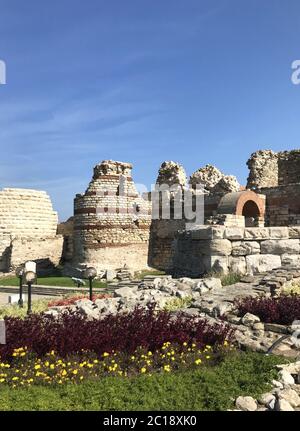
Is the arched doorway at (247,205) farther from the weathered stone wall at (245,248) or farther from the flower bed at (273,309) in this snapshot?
the flower bed at (273,309)

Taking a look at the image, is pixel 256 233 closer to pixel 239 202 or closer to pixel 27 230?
A: pixel 239 202

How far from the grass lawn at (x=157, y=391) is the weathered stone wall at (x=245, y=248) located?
265 inches

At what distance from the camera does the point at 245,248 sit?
1233 centimetres

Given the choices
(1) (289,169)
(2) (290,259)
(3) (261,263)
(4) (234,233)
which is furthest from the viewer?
(1) (289,169)

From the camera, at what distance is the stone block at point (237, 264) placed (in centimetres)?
1220

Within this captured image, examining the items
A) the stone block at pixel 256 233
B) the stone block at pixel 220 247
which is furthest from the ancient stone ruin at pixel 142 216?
the stone block at pixel 256 233

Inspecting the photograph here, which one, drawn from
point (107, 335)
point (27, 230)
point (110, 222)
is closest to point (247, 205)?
point (110, 222)

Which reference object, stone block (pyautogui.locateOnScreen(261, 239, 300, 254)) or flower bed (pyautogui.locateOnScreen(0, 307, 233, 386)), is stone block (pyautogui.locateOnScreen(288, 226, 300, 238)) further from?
flower bed (pyautogui.locateOnScreen(0, 307, 233, 386))

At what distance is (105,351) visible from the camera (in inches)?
237

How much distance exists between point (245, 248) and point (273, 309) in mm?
4786

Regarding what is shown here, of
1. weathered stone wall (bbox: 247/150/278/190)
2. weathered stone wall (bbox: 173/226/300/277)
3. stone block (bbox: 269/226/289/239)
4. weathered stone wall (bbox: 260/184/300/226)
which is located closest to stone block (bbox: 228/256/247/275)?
weathered stone wall (bbox: 173/226/300/277)

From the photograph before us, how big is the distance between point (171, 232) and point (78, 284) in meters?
8.72

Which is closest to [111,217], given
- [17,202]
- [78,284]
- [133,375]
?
[78,284]

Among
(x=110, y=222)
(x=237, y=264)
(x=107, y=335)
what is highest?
(x=110, y=222)
